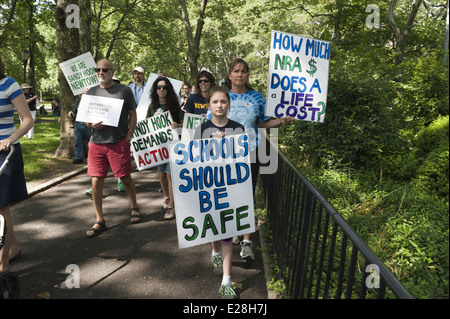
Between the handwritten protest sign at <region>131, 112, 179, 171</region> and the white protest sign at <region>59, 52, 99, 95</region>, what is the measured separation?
2.11 meters

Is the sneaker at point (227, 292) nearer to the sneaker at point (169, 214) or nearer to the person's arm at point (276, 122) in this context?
the person's arm at point (276, 122)

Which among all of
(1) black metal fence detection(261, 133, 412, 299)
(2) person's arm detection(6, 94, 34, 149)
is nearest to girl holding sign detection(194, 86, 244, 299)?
(1) black metal fence detection(261, 133, 412, 299)

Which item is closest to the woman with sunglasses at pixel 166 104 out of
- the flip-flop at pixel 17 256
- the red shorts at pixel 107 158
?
the red shorts at pixel 107 158

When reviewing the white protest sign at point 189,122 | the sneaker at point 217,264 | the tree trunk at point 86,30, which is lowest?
the sneaker at point 217,264

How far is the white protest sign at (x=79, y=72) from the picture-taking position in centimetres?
682

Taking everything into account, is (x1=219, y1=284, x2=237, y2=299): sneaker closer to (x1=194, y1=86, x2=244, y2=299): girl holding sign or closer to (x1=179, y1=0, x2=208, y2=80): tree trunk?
(x1=194, y1=86, x2=244, y2=299): girl holding sign

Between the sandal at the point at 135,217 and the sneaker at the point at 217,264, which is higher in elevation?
the sandal at the point at 135,217

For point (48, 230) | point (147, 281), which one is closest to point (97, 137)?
point (48, 230)

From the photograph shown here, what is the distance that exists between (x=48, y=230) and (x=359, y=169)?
563cm

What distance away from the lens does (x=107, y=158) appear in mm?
4723

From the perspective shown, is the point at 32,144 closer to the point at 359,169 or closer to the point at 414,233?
the point at 359,169

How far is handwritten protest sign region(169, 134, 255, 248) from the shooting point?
9.73ft

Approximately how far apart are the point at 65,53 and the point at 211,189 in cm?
805

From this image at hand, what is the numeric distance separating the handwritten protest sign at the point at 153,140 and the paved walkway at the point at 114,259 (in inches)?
33.9
